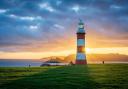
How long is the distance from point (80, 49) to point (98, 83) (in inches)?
1314

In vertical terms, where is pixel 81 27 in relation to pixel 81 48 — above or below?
above

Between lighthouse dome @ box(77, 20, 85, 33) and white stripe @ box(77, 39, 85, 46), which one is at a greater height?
lighthouse dome @ box(77, 20, 85, 33)

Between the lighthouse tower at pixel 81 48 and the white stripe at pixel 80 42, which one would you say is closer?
the lighthouse tower at pixel 81 48

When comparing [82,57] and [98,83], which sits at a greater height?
[82,57]

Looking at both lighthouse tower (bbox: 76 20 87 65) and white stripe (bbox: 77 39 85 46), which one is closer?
lighthouse tower (bbox: 76 20 87 65)

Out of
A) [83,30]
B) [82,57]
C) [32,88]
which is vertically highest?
[83,30]

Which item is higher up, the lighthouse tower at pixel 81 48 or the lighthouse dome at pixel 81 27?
the lighthouse dome at pixel 81 27

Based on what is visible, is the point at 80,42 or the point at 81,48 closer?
the point at 81,48

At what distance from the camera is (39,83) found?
28859mm

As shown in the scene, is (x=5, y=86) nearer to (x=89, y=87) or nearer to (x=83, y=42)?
(x=89, y=87)

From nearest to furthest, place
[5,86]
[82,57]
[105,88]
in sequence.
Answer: [105,88] < [5,86] < [82,57]

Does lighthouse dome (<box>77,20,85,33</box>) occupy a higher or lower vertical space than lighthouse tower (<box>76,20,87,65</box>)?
higher

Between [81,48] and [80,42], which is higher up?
[80,42]

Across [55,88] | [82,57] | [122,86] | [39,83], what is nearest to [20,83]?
[39,83]
